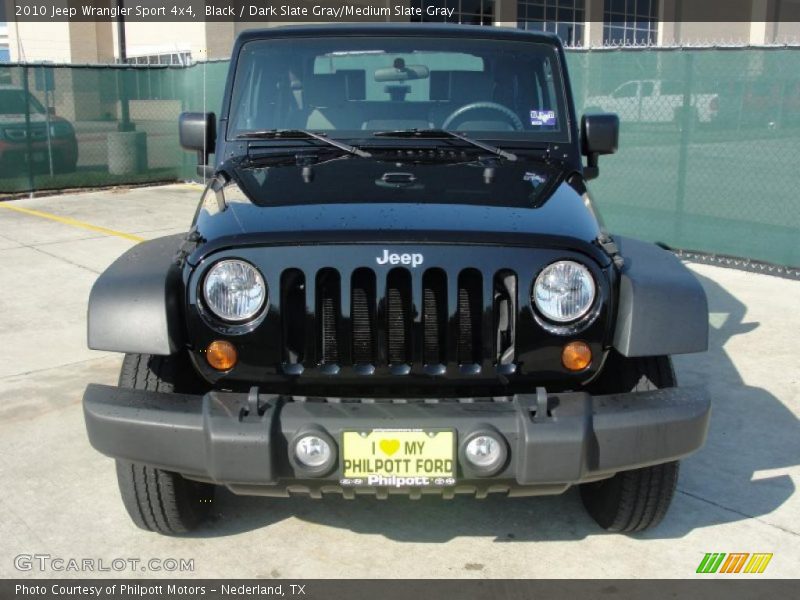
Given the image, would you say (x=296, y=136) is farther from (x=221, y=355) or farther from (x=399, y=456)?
(x=399, y=456)

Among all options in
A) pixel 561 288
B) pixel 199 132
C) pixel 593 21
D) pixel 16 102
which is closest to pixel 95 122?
pixel 16 102

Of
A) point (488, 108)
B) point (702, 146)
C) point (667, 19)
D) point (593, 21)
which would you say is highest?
point (667, 19)

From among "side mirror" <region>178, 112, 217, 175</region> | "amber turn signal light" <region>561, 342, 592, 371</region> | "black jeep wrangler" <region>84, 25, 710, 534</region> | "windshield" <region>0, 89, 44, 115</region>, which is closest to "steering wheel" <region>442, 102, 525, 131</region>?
"black jeep wrangler" <region>84, 25, 710, 534</region>

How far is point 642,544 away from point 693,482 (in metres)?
0.62

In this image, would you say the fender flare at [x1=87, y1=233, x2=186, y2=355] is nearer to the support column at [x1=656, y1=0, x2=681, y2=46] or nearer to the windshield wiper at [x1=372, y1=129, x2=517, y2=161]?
the windshield wiper at [x1=372, y1=129, x2=517, y2=161]

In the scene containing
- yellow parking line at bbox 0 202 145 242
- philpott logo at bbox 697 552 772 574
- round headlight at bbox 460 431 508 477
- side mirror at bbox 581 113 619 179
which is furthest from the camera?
yellow parking line at bbox 0 202 145 242

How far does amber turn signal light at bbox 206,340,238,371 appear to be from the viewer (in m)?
2.91

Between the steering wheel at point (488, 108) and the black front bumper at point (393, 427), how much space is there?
158 cm

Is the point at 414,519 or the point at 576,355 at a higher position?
the point at 576,355

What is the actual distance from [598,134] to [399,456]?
2106mm

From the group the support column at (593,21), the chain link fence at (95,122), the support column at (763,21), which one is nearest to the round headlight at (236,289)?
the chain link fence at (95,122)

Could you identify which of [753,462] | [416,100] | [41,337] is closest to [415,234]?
[416,100]

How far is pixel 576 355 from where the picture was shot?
9.61 feet

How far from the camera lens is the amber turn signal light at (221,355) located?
2911 millimetres
